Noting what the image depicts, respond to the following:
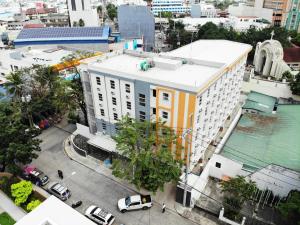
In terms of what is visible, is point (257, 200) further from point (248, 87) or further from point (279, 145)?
point (248, 87)

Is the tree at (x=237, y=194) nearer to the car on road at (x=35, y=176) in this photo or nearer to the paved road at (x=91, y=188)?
the paved road at (x=91, y=188)

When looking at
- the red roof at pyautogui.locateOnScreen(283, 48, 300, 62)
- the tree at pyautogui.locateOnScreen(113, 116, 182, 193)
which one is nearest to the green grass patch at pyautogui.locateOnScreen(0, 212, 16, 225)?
the tree at pyautogui.locateOnScreen(113, 116, 182, 193)

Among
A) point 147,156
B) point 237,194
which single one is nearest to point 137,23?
point 147,156

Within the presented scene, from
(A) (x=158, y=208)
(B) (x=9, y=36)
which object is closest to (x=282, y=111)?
(A) (x=158, y=208)

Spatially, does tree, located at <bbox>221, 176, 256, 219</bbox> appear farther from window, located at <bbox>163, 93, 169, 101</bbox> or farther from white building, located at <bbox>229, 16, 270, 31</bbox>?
white building, located at <bbox>229, 16, 270, 31</bbox>

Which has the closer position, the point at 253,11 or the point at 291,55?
the point at 291,55

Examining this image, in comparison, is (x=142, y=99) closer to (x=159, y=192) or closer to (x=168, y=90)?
(x=168, y=90)

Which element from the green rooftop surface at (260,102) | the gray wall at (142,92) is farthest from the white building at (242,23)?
the gray wall at (142,92)
